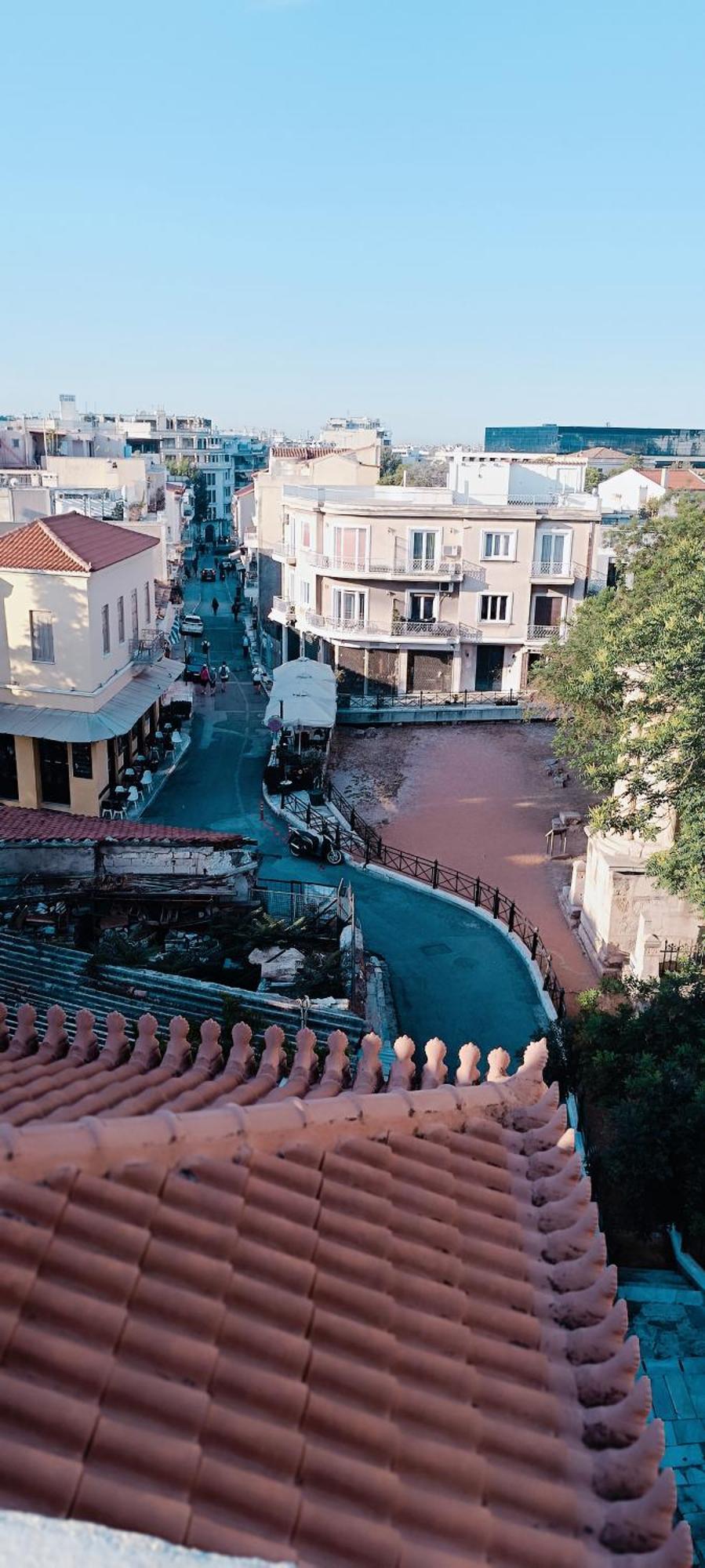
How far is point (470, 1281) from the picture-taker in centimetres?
482

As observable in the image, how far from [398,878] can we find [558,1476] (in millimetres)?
21458

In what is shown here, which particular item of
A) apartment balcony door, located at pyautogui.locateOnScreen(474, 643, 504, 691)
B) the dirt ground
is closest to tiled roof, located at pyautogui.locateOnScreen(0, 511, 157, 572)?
the dirt ground

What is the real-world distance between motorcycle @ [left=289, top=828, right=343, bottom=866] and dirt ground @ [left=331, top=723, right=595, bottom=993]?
2965 mm

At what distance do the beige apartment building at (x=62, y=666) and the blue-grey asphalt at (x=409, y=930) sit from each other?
2.70 m

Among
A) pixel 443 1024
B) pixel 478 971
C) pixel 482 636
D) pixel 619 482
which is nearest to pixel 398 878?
pixel 478 971

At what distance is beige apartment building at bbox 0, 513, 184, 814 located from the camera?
1042 inches

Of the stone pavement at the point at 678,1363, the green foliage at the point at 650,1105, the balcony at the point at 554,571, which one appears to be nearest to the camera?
the stone pavement at the point at 678,1363

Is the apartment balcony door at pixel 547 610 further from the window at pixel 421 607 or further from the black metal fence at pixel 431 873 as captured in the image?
the black metal fence at pixel 431 873

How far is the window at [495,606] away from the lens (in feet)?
141

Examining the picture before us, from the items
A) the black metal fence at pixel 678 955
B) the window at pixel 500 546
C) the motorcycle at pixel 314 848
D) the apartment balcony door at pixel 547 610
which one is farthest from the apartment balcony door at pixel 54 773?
the apartment balcony door at pixel 547 610

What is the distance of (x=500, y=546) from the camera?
42438 millimetres

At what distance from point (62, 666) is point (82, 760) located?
2469 mm

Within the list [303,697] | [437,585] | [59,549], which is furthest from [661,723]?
[437,585]

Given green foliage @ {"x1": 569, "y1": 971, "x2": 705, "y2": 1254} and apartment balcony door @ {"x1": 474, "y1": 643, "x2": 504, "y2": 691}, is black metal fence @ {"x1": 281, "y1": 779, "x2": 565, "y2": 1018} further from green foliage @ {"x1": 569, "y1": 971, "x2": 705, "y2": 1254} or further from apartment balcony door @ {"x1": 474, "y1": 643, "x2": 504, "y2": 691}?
apartment balcony door @ {"x1": 474, "y1": 643, "x2": 504, "y2": 691}
